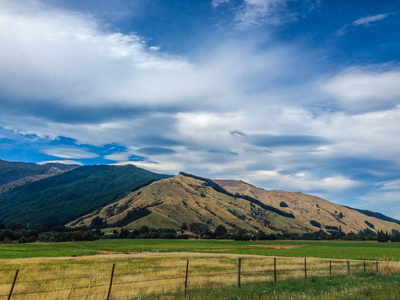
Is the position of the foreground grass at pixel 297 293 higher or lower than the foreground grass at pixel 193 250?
higher

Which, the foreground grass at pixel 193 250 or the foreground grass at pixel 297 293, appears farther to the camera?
the foreground grass at pixel 193 250

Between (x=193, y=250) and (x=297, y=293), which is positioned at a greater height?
(x=297, y=293)

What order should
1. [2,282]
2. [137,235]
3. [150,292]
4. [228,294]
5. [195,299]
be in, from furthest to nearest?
[137,235] → [2,282] → [150,292] → [228,294] → [195,299]

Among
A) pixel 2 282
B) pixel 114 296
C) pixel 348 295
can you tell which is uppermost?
pixel 348 295

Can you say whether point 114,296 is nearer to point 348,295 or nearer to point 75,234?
point 348,295

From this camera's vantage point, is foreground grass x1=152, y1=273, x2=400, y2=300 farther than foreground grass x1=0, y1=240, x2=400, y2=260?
No

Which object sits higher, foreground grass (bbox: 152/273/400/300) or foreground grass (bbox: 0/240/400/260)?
foreground grass (bbox: 152/273/400/300)

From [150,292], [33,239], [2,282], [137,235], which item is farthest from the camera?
[137,235]

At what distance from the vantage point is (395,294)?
1631 cm

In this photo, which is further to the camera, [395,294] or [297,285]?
[297,285]

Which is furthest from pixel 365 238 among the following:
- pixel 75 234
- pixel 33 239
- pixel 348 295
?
pixel 348 295

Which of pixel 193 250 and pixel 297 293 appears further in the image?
pixel 193 250

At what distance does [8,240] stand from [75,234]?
1226 inches

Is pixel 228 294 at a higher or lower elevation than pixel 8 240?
higher
